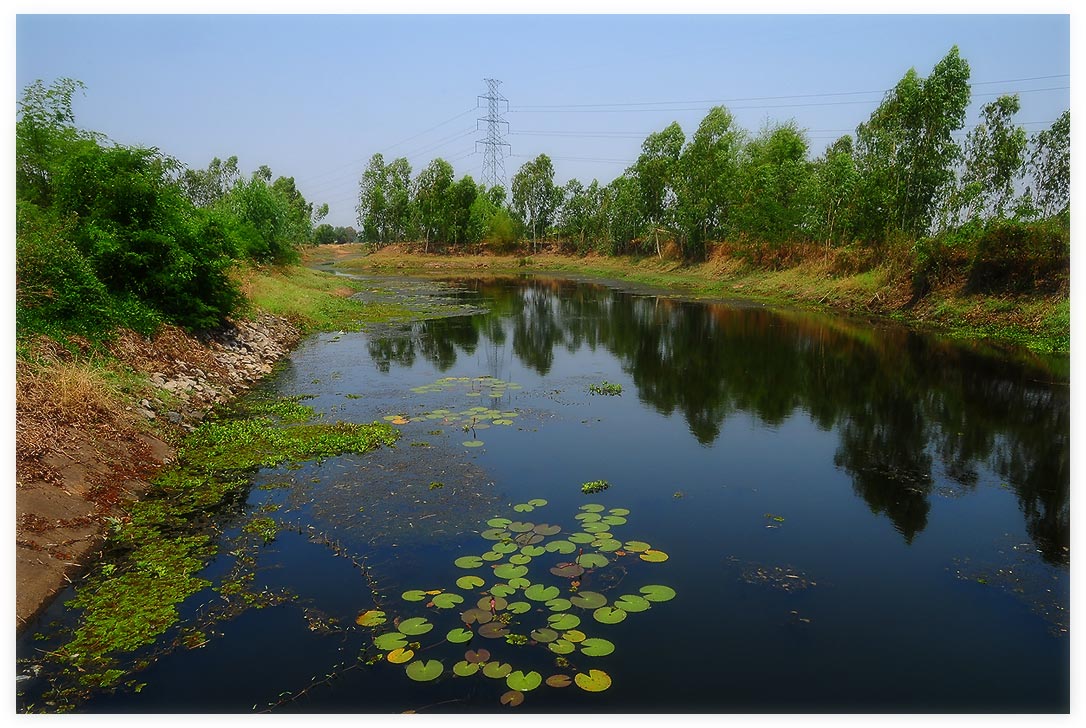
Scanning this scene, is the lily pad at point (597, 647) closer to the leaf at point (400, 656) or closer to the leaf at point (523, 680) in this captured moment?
the leaf at point (523, 680)

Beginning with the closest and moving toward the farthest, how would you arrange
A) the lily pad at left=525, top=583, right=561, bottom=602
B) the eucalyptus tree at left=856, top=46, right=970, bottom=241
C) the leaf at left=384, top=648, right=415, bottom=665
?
the leaf at left=384, top=648, right=415, bottom=665 → the lily pad at left=525, top=583, right=561, bottom=602 → the eucalyptus tree at left=856, top=46, right=970, bottom=241

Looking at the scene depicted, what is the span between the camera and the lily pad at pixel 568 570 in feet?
19.0

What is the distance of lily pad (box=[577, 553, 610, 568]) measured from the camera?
6016 mm

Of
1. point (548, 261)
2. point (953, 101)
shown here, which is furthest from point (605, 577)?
point (548, 261)

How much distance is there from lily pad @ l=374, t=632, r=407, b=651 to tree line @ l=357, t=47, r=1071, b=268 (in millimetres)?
18036

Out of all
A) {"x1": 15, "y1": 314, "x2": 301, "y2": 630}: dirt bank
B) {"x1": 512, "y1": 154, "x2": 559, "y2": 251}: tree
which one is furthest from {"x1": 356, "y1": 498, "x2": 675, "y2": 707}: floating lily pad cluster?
{"x1": 512, "y1": 154, "x2": 559, "y2": 251}: tree

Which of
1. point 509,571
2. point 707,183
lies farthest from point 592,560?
point 707,183

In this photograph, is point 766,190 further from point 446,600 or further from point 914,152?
point 446,600

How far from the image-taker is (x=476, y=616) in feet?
16.9

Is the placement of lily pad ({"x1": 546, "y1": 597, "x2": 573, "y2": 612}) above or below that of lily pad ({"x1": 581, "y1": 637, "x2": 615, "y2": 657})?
above

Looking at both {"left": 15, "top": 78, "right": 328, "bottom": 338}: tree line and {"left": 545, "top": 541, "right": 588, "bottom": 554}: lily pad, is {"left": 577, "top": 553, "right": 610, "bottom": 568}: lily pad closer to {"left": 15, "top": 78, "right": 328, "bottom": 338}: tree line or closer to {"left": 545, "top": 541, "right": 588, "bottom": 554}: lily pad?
{"left": 545, "top": 541, "right": 588, "bottom": 554}: lily pad

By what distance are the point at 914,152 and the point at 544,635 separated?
27890 millimetres

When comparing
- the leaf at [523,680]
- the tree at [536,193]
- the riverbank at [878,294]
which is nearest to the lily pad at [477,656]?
the leaf at [523,680]

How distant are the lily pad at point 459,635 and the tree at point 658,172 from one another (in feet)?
161
